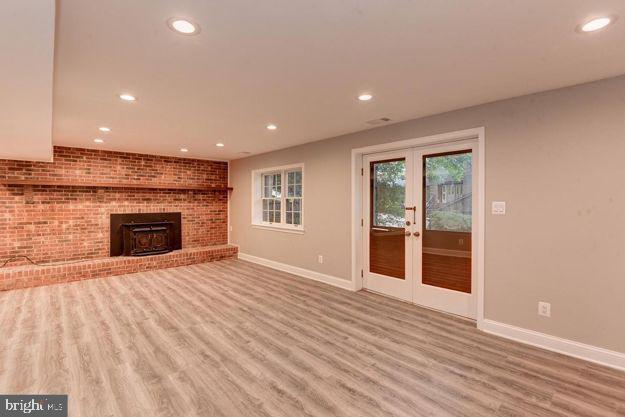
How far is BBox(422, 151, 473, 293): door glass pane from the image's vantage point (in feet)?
11.3

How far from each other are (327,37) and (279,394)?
2386mm

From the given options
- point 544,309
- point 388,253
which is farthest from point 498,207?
point 388,253

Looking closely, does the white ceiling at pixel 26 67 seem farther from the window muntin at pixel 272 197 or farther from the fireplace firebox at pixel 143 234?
the window muntin at pixel 272 197

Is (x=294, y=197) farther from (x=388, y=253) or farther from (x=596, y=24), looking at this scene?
(x=596, y=24)

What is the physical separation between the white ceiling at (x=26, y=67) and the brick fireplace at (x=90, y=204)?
2407 millimetres

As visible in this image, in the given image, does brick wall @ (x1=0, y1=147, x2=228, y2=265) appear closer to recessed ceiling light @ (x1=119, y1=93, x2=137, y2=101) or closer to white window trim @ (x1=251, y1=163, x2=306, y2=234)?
white window trim @ (x1=251, y1=163, x2=306, y2=234)

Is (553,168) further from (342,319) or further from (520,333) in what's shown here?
(342,319)

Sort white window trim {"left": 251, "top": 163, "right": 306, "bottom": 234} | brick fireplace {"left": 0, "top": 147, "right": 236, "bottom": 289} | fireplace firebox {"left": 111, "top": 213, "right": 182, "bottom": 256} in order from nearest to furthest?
1. brick fireplace {"left": 0, "top": 147, "right": 236, "bottom": 289}
2. white window trim {"left": 251, "top": 163, "right": 306, "bottom": 234}
3. fireplace firebox {"left": 111, "top": 213, "right": 182, "bottom": 256}

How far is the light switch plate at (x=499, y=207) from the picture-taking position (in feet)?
9.86

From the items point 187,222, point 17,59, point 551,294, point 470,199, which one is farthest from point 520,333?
point 187,222

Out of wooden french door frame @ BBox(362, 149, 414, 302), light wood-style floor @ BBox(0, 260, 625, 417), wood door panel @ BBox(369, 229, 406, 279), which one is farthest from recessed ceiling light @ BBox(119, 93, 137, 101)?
wood door panel @ BBox(369, 229, 406, 279)

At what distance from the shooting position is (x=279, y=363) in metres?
2.48

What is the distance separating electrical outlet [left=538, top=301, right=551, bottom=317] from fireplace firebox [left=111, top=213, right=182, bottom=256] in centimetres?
612

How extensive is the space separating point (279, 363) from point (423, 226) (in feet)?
7.71
